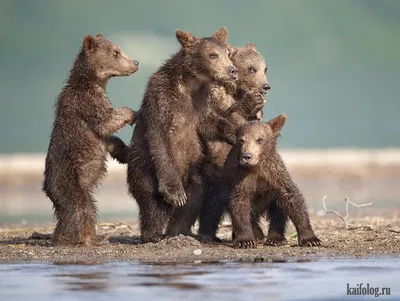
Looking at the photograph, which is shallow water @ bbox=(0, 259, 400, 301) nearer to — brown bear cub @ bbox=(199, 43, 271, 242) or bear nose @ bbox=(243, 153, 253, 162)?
bear nose @ bbox=(243, 153, 253, 162)

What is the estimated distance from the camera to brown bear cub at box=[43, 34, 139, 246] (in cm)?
1268

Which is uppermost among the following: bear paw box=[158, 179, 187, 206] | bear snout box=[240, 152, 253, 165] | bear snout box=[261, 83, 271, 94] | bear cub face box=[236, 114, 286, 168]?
bear snout box=[261, 83, 271, 94]

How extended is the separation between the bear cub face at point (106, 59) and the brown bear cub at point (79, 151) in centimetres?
11

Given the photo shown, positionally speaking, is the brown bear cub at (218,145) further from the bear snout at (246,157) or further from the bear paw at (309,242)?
the bear paw at (309,242)

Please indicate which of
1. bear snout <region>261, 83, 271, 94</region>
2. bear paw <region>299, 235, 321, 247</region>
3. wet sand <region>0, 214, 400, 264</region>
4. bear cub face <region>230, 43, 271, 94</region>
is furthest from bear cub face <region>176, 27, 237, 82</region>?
bear paw <region>299, 235, 321, 247</region>

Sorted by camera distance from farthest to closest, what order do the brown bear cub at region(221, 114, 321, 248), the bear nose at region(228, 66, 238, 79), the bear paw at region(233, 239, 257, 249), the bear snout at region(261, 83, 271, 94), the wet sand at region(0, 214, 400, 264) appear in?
the bear snout at region(261, 83, 271, 94)
the bear nose at region(228, 66, 238, 79)
the brown bear cub at region(221, 114, 321, 248)
the bear paw at region(233, 239, 257, 249)
the wet sand at region(0, 214, 400, 264)

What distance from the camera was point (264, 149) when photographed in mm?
12578

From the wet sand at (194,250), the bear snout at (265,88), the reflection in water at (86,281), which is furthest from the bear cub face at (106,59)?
the reflection in water at (86,281)

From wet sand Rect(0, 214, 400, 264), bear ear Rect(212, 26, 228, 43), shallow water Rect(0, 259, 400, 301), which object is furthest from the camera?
bear ear Rect(212, 26, 228, 43)

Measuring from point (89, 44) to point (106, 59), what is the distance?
0.28 metres

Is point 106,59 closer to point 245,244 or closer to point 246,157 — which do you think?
point 246,157

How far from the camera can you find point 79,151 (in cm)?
1288

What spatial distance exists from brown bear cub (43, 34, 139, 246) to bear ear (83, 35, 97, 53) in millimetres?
237

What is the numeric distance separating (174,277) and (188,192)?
124 inches
